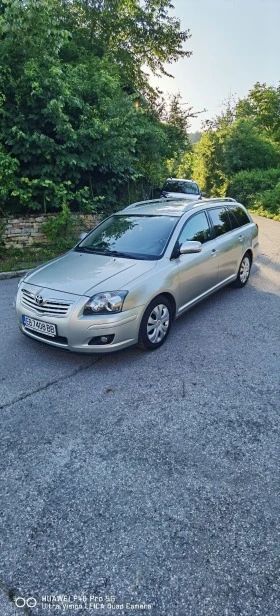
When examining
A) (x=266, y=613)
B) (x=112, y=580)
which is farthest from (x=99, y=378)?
(x=266, y=613)

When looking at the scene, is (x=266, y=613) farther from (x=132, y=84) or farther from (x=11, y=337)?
(x=132, y=84)

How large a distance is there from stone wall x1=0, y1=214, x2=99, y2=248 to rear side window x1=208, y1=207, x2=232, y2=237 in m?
4.69

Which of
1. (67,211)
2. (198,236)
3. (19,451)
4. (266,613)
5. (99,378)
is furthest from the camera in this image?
(67,211)

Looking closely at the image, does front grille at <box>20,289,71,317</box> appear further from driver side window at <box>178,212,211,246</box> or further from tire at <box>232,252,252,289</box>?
tire at <box>232,252,252,289</box>

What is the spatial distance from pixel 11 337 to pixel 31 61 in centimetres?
657

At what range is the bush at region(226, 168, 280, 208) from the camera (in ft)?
67.6

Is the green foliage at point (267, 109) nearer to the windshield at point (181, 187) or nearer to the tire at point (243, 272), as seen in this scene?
the windshield at point (181, 187)

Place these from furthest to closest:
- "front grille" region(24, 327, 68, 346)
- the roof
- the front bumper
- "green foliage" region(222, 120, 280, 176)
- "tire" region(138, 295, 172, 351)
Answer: "green foliage" region(222, 120, 280, 176), the roof, "tire" region(138, 295, 172, 351), "front grille" region(24, 327, 68, 346), the front bumper

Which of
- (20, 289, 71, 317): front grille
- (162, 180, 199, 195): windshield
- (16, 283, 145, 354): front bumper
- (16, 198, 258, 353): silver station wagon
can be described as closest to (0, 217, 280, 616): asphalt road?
(16, 283, 145, 354): front bumper

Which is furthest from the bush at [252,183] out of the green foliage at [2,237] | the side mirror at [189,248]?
the side mirror at [189,248]

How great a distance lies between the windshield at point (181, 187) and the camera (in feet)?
46.7

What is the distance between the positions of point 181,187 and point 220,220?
9649 millimetres

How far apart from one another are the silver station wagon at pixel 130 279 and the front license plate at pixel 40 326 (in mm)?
11

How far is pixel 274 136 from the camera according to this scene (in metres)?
25.9
